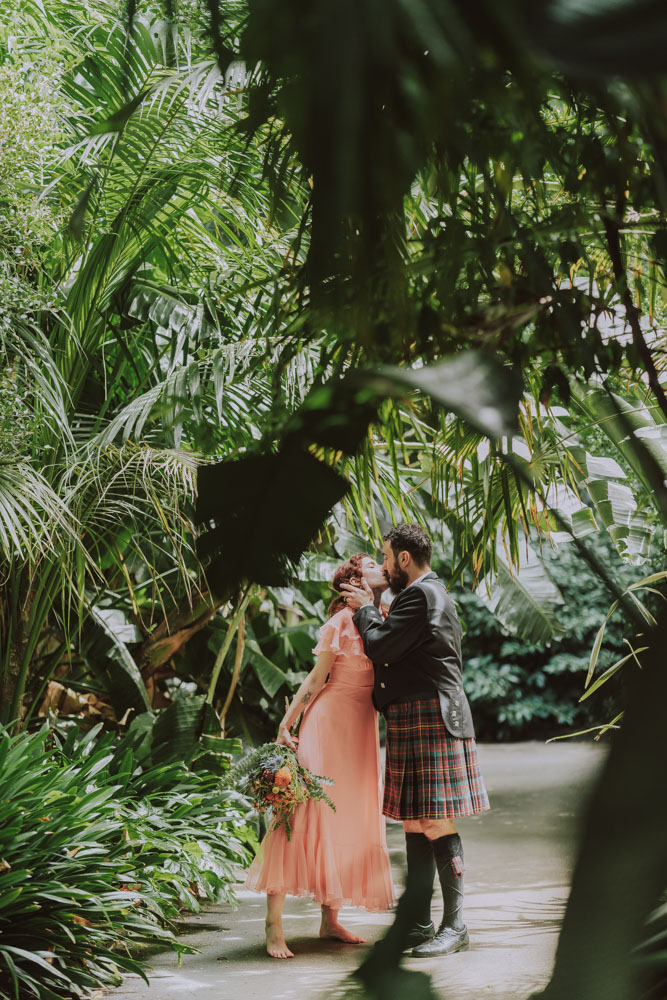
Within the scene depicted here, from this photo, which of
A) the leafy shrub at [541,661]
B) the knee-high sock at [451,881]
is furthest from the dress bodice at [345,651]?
the leafy shrub at [541,661]

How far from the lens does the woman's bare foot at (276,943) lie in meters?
3.43

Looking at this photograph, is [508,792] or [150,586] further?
[508,792]

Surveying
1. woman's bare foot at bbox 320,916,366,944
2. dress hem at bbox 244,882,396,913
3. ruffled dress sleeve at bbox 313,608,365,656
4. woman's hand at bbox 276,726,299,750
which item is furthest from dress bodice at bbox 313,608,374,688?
woman's bare foot at bbox 320,916,366,944

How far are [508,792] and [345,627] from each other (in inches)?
148

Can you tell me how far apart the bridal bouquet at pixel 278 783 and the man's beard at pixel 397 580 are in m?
0.76

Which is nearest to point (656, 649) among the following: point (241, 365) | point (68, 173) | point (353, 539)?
point (241, 365)

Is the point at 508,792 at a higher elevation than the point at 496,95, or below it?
below

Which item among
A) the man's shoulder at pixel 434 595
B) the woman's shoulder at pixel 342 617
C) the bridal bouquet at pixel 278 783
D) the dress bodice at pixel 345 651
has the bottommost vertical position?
the bridal bouquet at pixel 278 783

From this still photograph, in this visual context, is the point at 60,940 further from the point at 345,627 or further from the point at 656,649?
the point at 656,649

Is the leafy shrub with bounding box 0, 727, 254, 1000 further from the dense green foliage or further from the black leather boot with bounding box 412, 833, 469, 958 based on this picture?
the black leather boot with bounding box 412, 833, 469, 958

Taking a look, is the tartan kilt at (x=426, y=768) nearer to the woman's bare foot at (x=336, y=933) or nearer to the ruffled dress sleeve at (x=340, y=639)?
the ruffled dress sleeve at (x=340, y=639)

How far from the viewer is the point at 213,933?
3.79 meters

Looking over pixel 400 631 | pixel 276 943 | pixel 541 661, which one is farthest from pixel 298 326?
pixel 541 661

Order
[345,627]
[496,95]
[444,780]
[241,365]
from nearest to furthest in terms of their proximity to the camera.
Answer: [496,95], [241,365], [444,780], [345,627]
